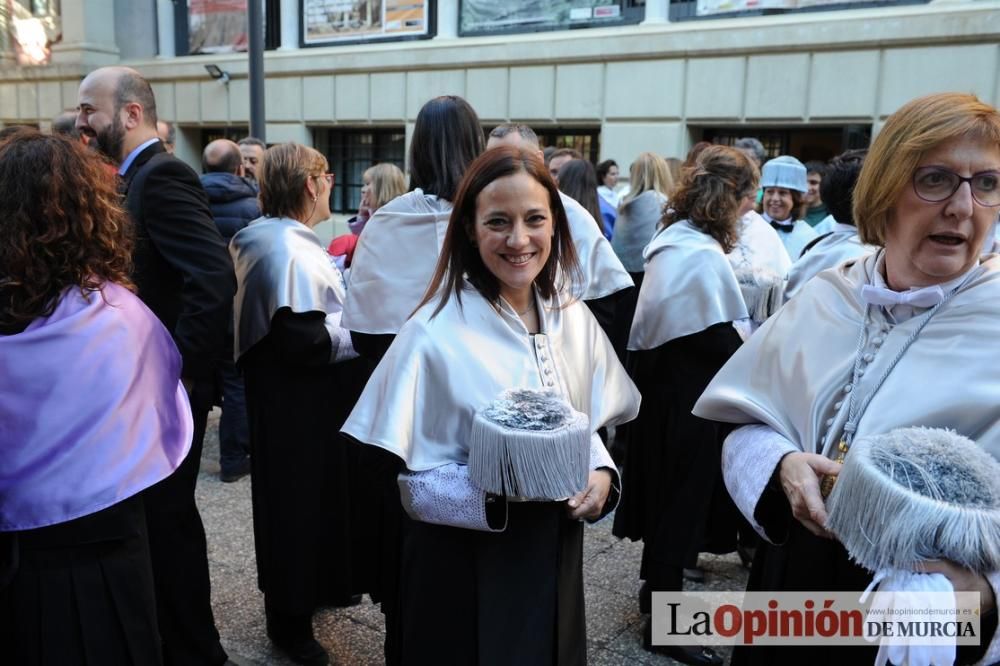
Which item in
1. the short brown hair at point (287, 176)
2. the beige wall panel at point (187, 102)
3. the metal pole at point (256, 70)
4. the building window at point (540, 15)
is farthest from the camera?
A: the beige wall panel at point (187, 102)

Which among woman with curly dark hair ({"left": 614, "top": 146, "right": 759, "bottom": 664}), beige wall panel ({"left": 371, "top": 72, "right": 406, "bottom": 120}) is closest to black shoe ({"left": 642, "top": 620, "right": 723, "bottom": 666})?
woman with curly dark hair ({"left": 614, "top": 146, "right": 759, "bottom": 664})

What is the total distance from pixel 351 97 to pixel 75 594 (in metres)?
14.6

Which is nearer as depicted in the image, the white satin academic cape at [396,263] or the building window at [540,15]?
the white satin academic cape at [396,263]

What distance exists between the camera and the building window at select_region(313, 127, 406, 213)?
15.9 metres

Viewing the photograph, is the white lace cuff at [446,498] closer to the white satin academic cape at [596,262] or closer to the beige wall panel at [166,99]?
the white satin academic cape at [596,262]

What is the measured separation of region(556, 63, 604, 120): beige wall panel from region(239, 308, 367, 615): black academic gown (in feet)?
34.7

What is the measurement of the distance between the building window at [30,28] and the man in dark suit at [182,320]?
18.7 metres

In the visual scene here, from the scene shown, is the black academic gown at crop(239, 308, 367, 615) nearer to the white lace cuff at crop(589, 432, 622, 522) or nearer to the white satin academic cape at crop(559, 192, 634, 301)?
the white satin academic cape at crop(559, 192, 634, 301)

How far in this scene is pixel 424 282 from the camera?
10.0 ft

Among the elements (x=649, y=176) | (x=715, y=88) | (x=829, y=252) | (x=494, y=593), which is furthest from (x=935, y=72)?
(x=494, y=593)

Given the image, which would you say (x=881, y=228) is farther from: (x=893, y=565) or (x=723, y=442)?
(x=893, y=565)

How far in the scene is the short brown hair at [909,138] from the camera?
1552mm

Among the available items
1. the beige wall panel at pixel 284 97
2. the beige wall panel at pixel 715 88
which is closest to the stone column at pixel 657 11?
the beige wall panel at pixel 715 88

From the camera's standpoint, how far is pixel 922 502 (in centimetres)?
127
